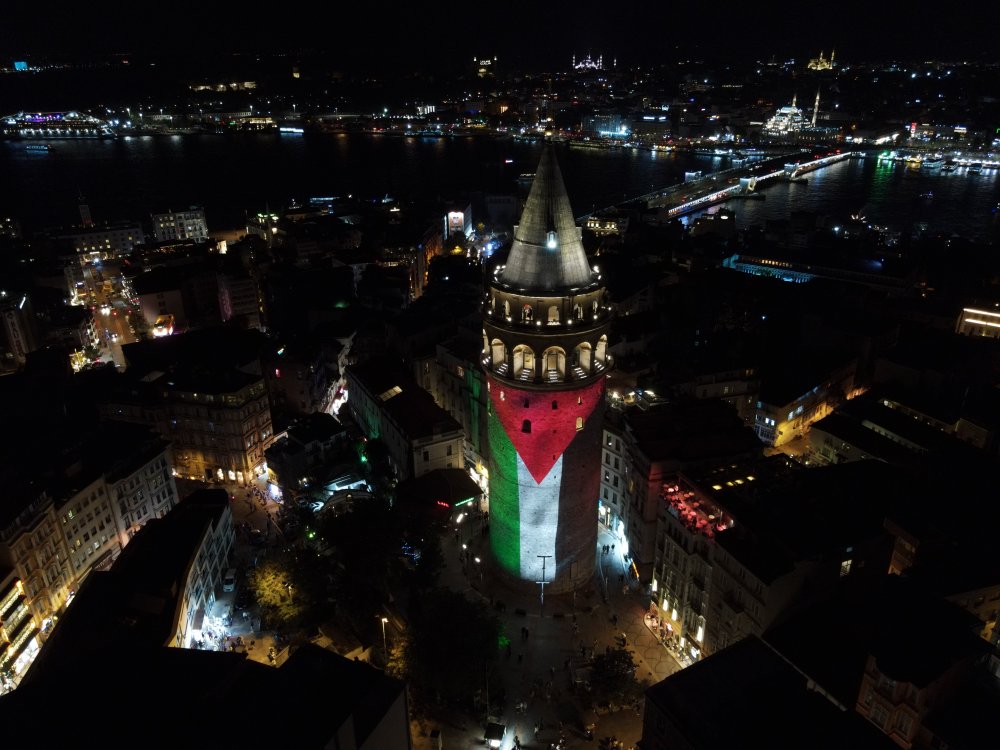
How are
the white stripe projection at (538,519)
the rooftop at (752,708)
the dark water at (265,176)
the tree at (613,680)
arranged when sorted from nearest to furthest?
1. the rooftop at (752,708)
2. the tree at (613,680)
3. the white stripe projection at (538,519)
4. the dark water at (265,176)

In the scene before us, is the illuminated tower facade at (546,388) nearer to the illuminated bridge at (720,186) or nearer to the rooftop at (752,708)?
the rooftop at (752,708)

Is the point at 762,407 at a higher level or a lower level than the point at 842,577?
lower

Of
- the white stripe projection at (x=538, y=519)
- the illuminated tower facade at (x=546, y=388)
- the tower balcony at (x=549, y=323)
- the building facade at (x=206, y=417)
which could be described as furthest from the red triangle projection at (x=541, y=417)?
the building facade at (x=206, y=417)

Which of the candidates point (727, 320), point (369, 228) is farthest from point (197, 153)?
point (727, 320)

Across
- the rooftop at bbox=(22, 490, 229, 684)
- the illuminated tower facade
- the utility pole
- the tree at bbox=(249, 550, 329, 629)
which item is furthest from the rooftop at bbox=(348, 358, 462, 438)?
the rooftop at bbox=(22, 490, 229, 684)

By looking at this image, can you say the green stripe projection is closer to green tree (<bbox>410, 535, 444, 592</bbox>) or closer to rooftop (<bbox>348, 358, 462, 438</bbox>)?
green tree (<bbox>410, 535, 444, 592</bbox>)

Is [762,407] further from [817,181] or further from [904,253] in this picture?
[817,181]

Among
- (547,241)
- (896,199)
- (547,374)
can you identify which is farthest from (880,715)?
(896,199)
